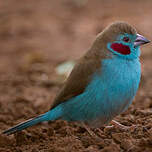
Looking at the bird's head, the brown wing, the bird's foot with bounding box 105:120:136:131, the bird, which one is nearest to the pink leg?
the bird's foot with bounding box 105:120:136:131

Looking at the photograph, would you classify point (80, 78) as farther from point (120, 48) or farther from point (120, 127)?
point (120, 127)

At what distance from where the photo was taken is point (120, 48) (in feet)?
12.7

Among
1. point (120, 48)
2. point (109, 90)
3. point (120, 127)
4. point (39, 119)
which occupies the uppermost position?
point (120, 48)

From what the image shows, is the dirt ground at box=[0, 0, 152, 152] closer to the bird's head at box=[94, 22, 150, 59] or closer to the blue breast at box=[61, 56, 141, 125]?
the blue breast at box=[61, 56, 141, 125]

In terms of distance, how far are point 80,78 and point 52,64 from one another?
11.5 ft

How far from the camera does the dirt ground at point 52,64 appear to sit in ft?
12.7

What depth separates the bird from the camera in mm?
3725

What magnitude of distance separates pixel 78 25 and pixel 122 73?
19.1 ft

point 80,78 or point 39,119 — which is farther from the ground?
point 80,78

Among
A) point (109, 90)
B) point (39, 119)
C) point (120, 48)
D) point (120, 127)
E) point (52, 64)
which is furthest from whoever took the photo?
point (52, 64)

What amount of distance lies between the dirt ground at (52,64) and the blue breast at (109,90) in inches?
9.5

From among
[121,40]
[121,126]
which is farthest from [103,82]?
[121,126]

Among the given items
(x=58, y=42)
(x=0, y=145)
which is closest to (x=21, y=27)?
(x=58, y=42)

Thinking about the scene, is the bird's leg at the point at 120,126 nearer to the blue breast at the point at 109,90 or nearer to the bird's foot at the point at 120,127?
the bird's foot at the point at 120,127
